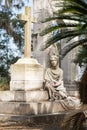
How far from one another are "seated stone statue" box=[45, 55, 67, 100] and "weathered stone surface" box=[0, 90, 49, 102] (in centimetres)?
20

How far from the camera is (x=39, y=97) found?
479 inches

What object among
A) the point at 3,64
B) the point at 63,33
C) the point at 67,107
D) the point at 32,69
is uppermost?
the point at 63,33

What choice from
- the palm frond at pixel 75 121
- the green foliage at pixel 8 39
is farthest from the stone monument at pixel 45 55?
the palm frond at pixel 75 121

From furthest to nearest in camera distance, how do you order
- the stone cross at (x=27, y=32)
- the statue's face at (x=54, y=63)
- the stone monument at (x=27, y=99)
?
the stone cross at (x=27, y=32) < the statue's face at (x=54, y=63) < the stone monument at (x=27, y=99)

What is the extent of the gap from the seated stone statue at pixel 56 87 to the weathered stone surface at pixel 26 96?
221 millimetres

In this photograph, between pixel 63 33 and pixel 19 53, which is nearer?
pixel 63 33

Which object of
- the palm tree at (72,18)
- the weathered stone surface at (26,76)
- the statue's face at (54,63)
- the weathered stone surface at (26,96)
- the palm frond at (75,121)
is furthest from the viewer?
the statue's face at (54,63)

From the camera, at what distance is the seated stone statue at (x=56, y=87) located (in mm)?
12203

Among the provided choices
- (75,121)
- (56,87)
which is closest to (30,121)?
(56,87)

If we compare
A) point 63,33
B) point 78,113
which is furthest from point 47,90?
point 78,113

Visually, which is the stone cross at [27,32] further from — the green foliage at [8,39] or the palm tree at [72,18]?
the green foliage at [8,39]

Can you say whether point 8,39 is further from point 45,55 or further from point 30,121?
point 30,121

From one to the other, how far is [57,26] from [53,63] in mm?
2788

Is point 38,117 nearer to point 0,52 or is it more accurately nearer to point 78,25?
point 78,25
